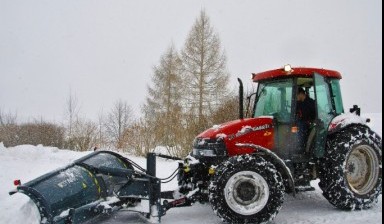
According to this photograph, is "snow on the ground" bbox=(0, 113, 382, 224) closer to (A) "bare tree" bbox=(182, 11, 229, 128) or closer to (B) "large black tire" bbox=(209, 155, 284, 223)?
(B) "large black tire" bbox=(209, 155, 284, 223)

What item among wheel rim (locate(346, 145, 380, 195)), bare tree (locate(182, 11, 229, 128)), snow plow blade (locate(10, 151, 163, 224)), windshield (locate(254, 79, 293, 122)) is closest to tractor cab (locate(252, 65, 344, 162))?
windshield (locate(254, 79, 293, 122))

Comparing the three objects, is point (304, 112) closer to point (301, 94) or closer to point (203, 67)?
point (301, 94)

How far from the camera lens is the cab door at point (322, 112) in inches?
233

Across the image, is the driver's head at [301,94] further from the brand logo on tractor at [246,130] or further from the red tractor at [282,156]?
the brand logo on tractor at [246,130]

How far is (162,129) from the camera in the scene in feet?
44.9

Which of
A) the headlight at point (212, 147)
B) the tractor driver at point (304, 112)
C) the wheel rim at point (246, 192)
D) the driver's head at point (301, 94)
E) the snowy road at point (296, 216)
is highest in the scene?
the driver's head at point (301, 94)

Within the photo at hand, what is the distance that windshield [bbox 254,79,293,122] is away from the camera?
6023mm

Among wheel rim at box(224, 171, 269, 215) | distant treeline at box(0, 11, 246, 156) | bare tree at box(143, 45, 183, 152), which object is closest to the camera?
wheel rim at box(224, 171, 269, 215)

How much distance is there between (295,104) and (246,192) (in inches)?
63.5

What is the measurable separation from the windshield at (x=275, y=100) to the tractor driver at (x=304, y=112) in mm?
226

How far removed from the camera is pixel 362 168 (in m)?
6.25

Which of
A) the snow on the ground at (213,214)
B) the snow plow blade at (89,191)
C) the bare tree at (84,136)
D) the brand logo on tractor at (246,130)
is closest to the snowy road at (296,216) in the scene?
the snow on the ground at (213,214)

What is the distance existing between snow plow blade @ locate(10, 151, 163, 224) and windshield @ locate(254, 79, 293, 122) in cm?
212

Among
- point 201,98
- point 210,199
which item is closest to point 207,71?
point 201,98
